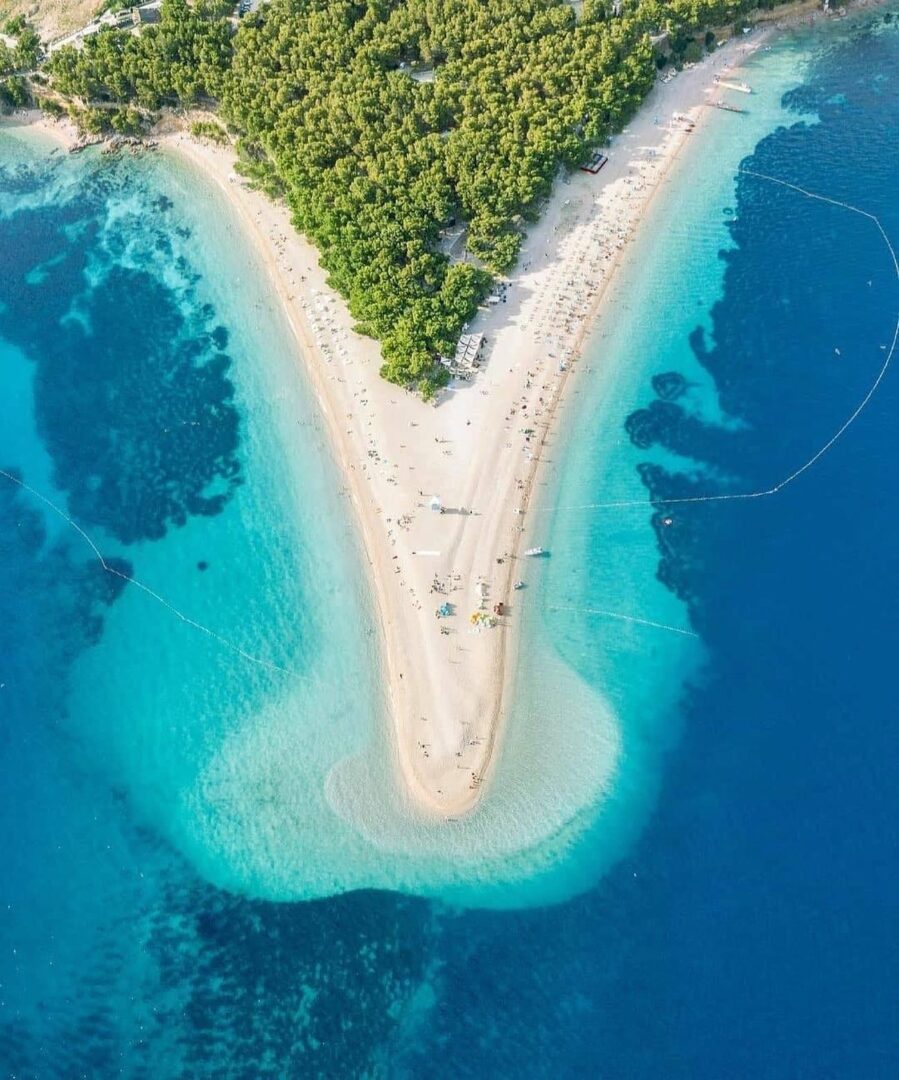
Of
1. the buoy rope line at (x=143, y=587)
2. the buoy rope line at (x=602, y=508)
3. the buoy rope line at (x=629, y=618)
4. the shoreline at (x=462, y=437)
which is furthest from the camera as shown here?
the buoy rope line at (x=143, y=587)

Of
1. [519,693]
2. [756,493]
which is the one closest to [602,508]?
[756,493]

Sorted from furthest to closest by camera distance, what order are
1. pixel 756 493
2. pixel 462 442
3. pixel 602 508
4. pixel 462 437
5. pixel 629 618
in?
pixel 462 437
pixel 462 442
pixel 602 508
pixel 756 493
pixel 629 618

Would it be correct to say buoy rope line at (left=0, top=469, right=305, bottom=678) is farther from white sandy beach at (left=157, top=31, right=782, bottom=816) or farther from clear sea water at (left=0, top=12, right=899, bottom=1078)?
white sandy beach at (left=157, top=31, right=782, bottom=816)

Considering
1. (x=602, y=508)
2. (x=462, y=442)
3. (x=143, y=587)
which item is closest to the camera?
(x=602, y=508)

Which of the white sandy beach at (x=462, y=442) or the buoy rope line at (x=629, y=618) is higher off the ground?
the white sandy beach at (x=462, y=442)

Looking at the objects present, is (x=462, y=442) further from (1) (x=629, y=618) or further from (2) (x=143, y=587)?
(2) (x=143, y=587)

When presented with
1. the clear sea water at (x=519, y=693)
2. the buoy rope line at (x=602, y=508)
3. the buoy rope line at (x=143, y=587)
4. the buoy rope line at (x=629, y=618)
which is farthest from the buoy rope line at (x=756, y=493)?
the buoy rope line at (x=143, y=587)

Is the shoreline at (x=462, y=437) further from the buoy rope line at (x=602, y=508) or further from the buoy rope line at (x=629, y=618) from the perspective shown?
the buoy rope line at (x=602, y=508)
